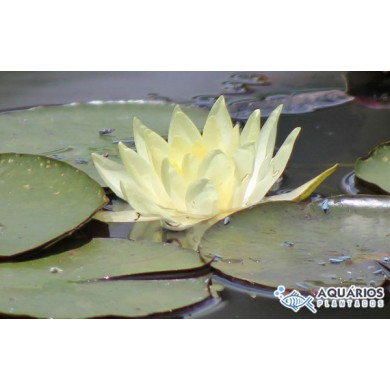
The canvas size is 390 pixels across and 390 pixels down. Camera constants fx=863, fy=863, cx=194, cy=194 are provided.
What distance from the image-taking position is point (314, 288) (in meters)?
2.22

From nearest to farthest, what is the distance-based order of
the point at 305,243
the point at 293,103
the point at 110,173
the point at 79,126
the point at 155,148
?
the point at 305,243 → the point at 155,148 → the point at 110,173 → the point at 79,126 → the point at 293,103

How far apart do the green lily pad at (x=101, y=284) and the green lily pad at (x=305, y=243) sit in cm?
11

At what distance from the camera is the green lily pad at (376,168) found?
2732 mm

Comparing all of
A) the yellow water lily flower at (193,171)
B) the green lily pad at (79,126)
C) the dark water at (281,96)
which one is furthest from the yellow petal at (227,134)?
the green lily pad at (79,126)

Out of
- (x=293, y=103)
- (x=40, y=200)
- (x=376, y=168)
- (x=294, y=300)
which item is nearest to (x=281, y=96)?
(x=293, y=103)

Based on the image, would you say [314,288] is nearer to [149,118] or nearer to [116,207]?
[116,207]

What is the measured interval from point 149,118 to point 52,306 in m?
1.30

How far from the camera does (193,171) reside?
2.47 meters

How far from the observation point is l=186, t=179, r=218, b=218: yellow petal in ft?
7.94

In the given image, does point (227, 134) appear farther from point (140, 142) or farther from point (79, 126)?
point (79, 126)

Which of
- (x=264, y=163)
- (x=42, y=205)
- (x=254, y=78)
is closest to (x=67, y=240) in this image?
(x=42, y=205)

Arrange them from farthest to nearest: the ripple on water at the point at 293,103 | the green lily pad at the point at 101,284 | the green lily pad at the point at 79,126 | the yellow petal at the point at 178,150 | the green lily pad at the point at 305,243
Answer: the ripple on water at the point at 293,103, the green lily pad at the point at 79,126, the yellow petal at the point at 178,150, the green lily pad at the point at 305,243, the green lily pad at the point at 101,284

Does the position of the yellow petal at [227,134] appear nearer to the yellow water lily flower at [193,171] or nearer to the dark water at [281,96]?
the yellow water lily flower at [193,171]

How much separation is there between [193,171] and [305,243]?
0.38 meters
